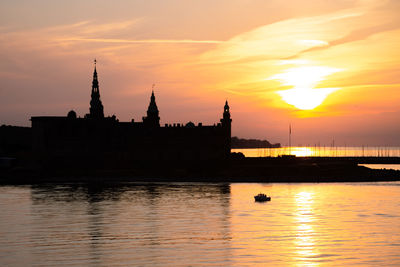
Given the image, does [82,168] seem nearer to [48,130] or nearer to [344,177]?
[48,130]

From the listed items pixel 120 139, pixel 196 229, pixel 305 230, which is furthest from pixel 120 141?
pixel 305 230

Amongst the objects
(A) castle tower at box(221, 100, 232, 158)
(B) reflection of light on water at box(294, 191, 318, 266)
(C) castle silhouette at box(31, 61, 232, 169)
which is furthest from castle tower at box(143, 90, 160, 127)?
(B) reflection of light on water at box(294, 191, 318, 266)

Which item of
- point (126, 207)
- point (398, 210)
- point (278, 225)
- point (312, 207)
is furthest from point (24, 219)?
point (398, 210)

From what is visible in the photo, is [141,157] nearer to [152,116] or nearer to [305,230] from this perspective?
[152,116]

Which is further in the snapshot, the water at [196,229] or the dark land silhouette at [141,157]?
the dark land silhouette at [141,157]

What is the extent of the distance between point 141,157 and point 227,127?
2507 centimetres

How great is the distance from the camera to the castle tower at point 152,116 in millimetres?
178125

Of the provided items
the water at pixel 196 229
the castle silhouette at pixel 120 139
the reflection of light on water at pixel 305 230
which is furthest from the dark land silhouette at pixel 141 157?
the reflection of light on water at pixel 305 230

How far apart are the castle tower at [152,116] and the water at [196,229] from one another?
214ft

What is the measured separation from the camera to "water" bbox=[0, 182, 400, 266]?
4791cm

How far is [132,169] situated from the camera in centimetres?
16350

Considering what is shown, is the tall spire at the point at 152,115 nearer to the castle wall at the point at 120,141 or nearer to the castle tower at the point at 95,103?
the castle wall at the point at 120,141

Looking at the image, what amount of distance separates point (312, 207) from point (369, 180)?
73.7 meters

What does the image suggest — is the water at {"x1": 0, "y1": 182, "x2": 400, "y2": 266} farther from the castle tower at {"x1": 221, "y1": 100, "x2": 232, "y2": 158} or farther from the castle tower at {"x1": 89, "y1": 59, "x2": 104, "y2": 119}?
the castle tower at {"x1": 89, "y1": 59, "x2": 104, "y2": 119}
